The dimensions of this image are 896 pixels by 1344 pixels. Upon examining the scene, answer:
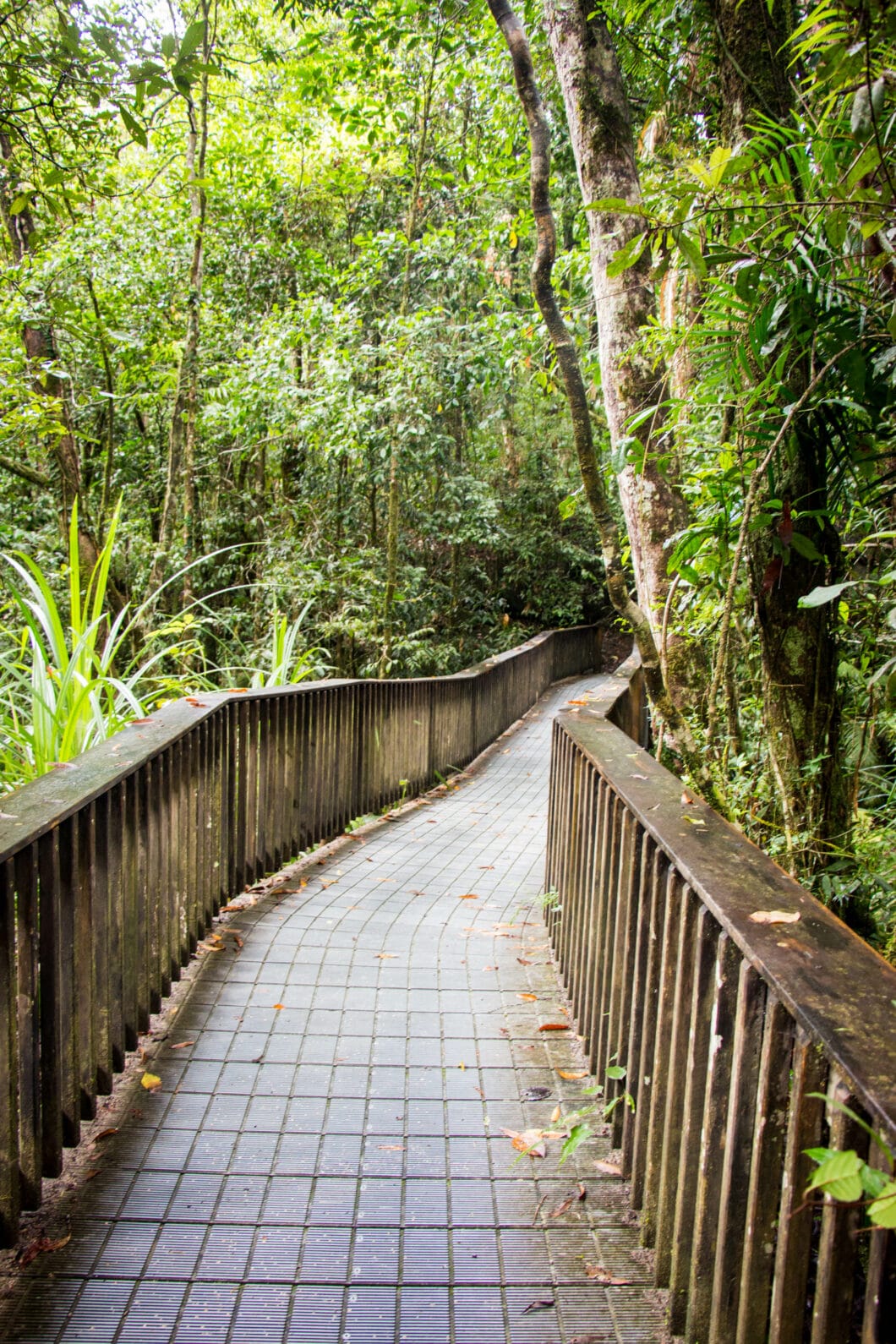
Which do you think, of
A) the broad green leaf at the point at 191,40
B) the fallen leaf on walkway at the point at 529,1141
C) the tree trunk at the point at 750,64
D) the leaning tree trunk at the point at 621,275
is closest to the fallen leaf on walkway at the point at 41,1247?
the fallen leaf on walkway at the point at 529,1141

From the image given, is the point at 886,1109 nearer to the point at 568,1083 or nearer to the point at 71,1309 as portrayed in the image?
the point at 71,1309

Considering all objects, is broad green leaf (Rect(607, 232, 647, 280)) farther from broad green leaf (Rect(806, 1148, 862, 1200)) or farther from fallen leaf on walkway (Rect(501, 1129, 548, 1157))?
fallen leaf on walkway (Rect(501, 1129, 548, 1157))

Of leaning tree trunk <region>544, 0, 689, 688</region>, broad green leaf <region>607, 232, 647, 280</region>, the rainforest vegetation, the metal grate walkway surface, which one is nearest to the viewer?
the metal grate walkway surface

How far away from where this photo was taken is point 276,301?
13625 mm

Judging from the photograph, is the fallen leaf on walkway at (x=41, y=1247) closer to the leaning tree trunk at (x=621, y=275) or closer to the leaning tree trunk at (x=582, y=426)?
the leaning tree trunk at (x=582, y=426)

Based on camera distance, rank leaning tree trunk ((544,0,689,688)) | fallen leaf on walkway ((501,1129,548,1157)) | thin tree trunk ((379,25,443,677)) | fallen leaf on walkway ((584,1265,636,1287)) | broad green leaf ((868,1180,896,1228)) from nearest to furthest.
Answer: broad green leaf ((868,1180,896,1228)) → fallen leaf on walkway ((584,1265,636,1287)) → fallen leaf on walkway ((501,1129,548,1157)) → leaning tree trunk ((544,0,689,688)) → thin tree trunk ((379,25,443,677))

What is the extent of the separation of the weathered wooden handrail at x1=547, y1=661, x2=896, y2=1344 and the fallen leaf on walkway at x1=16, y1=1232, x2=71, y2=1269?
135 centimetres

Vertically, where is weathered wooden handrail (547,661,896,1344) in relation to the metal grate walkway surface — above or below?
above

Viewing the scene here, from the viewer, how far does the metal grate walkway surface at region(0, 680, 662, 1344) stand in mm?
1927

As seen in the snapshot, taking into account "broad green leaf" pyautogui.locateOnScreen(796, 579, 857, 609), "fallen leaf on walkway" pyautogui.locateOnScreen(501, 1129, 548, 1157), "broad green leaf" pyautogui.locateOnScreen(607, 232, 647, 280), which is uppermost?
"broad green leaf" pyautogui.locateOnScreen(607, 232, 647, 280)

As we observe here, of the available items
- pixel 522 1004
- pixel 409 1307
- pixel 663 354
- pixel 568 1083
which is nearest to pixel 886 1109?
pixel 409 1307

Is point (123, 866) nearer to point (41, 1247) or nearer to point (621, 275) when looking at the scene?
point (41, 1247)

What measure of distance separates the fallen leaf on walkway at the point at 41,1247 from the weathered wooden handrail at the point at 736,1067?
1.35 metres

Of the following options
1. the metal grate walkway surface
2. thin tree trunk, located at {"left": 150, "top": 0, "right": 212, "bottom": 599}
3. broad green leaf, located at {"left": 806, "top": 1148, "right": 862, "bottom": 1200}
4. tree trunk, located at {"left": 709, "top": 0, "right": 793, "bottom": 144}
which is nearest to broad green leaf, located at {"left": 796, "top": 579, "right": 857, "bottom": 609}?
broad green leaf, located at {"left": 806, "top": 1148, "right": 862, "bottom": 1200}
